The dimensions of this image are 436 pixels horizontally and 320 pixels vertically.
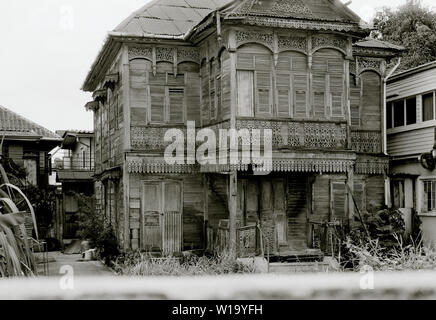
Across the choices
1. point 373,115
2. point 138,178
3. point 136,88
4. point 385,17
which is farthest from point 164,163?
point 385,17

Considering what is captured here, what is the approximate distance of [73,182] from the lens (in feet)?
109

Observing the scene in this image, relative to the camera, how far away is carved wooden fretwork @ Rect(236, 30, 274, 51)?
17.4m

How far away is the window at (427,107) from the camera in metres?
21.1

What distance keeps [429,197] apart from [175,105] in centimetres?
900

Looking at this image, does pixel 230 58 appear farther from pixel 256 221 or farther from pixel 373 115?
pixel 373 115

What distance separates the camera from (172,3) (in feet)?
71.2

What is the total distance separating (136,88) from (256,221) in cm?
553

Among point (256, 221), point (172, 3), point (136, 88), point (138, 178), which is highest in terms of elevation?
point (172, 3)

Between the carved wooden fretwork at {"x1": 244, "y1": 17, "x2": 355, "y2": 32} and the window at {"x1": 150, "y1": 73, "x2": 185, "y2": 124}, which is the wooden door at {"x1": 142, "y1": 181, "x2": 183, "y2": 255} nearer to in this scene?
the window at {"x1": 150, "y1": 73, "x2": 185, "y2": 124}

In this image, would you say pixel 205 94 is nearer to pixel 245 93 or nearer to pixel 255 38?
pixel 245 93

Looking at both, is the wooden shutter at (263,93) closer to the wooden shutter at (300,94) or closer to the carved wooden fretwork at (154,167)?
the wooden shutter at (300,94)

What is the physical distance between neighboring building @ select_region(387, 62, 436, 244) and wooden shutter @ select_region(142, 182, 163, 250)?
8.05 meters

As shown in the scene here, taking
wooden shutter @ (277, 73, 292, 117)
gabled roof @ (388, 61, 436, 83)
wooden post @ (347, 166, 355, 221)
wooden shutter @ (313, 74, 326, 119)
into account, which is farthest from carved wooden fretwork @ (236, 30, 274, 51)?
gabled roof @ (388, 61, 436, 83)
